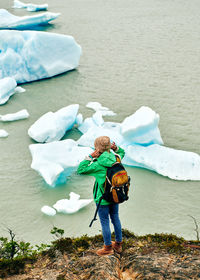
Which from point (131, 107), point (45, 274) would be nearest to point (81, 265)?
point (45, 274)

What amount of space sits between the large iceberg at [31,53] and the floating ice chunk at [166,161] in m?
4.86

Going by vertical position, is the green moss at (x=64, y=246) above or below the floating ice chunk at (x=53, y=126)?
above

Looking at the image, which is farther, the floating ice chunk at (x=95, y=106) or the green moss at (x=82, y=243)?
the floating ice chunk at (x=95, y=106)

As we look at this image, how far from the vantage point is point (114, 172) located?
8.82 ft

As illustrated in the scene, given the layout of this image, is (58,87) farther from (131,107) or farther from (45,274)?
(45,274)

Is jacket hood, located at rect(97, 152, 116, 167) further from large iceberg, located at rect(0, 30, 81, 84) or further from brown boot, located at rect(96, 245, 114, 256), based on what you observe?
large iceberg, located at rect(0, 30, 81, 84)

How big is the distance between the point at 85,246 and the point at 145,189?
9.81 ft

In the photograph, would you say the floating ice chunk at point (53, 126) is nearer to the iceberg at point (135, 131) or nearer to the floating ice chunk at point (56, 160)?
the iceberg at point (135, 131)

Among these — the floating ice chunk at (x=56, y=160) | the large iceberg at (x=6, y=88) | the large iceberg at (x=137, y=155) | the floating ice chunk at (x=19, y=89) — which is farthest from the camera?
the floating ice chunk at (x=19, y=89)

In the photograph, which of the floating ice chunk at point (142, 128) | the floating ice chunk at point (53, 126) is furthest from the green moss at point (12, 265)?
the floating ice chunk at point (53, 126)

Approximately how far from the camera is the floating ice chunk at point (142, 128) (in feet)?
21.6

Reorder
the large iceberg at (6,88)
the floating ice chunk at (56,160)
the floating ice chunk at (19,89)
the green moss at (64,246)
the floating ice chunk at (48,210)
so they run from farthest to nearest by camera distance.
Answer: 1. the floating ice chunk at (19,89)
2. the large iceberg at (6,88)
3. the floating ice chunk at (56,160)
4. the floating ice chunk at (48,210)
5. the green moss at (64,246)

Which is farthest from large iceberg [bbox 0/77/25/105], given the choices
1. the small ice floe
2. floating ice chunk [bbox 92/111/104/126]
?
floating ice chunk [bbox 92/111/104/126]

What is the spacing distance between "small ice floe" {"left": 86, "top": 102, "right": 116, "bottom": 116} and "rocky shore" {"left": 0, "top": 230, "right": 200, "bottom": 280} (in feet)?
17.9
